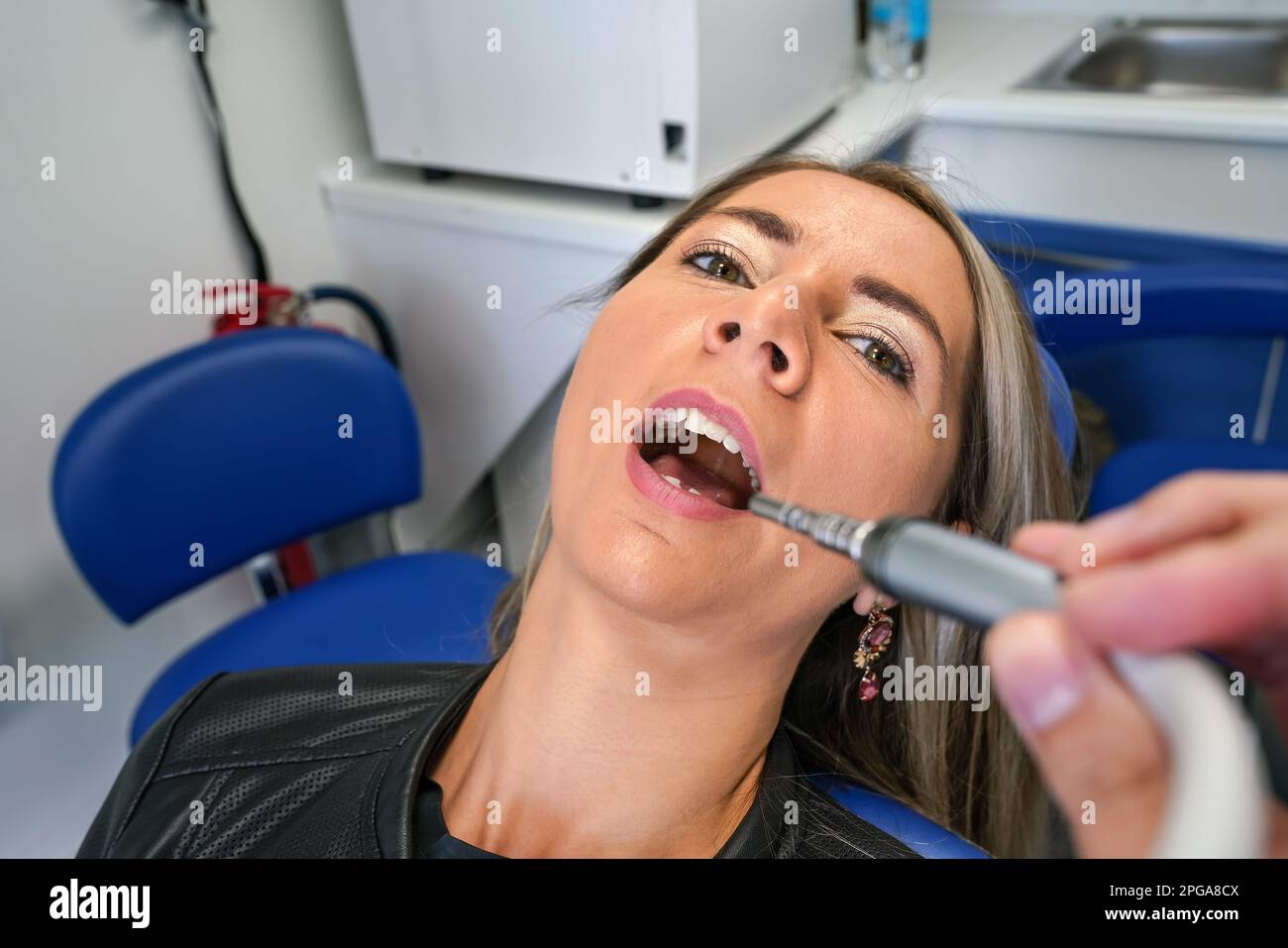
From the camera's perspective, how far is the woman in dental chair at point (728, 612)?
0.73 m

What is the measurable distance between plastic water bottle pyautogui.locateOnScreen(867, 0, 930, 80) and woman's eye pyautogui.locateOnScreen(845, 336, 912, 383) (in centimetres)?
138

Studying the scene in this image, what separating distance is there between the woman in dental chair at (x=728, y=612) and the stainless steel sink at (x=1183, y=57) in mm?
1495

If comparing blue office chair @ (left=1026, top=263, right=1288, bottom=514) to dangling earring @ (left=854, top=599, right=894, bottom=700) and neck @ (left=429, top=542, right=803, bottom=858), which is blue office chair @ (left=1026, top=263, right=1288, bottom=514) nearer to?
dangling earring @ (left=854, top=599, right=894, bottom=700)

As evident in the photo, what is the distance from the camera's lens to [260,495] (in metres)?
1.36

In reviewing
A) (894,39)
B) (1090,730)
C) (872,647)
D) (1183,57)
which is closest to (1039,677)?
(1090,730)

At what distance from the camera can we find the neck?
2.54ft

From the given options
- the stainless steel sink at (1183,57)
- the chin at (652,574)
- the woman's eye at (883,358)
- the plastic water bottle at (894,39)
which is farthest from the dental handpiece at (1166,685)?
the stainless steel sink at (1183,57)

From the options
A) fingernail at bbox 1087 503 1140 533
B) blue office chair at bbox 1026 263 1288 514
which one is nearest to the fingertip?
fingernail at bbox 1087 503 1140 533

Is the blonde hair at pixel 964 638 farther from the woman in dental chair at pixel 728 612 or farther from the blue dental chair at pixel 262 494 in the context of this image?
the blue dental chair at pixel 262 494

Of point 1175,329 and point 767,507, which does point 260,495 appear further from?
point 1175,329

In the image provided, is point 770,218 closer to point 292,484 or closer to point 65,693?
point 292,484

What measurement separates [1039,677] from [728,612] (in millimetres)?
416

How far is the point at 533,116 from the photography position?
5.00 feet
